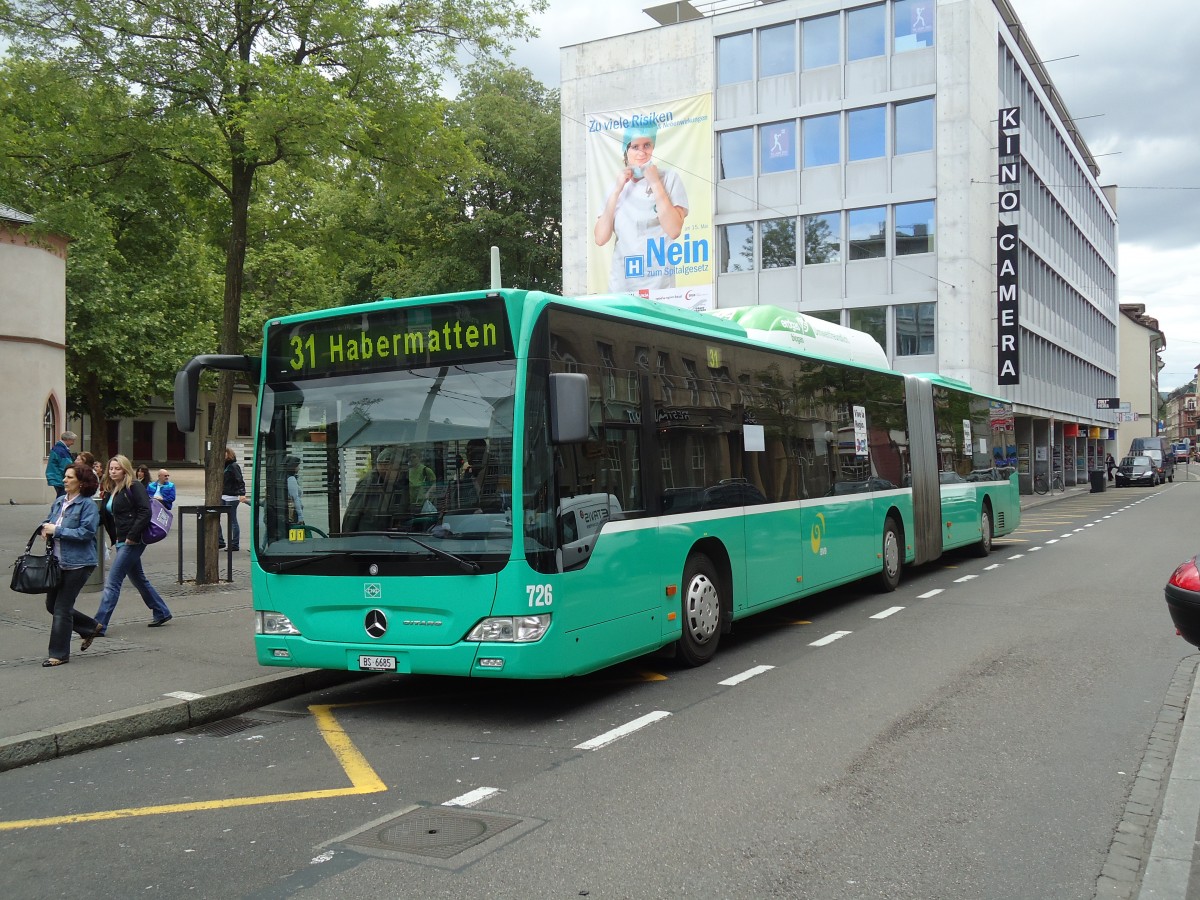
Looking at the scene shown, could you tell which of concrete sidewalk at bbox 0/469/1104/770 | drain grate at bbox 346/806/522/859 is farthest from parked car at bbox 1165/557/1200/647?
concrete sidewalk at bbox 0/469/1104/770

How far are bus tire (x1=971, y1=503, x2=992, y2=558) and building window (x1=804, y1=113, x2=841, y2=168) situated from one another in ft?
66.5

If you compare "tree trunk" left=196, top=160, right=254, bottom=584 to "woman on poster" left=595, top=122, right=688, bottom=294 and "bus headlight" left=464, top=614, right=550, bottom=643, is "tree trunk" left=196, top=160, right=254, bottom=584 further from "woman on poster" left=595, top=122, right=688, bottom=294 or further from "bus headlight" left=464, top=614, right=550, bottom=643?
"woman on poster" left=595, top=122, right=688, bottom=294

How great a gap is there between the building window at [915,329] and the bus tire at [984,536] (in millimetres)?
17354

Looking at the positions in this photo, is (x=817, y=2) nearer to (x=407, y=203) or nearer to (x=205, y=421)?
(x=407, y=203)

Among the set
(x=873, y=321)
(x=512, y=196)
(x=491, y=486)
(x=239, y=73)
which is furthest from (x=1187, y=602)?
(x=512, y=196)

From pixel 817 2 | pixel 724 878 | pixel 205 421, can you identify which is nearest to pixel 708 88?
pixel 817 2

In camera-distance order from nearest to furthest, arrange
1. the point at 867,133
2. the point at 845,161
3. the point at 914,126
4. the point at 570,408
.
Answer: the point at 570,408
the point at 914,126
the point at 867,133
the point at 845,161

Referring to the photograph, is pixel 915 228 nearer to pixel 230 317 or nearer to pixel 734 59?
pixel 734 59

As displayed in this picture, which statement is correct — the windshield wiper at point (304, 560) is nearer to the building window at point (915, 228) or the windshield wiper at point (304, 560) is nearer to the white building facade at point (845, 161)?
the white building facade at point (845, 161)

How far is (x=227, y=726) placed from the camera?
7.36 meters

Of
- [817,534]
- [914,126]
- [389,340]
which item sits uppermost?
[914,126]

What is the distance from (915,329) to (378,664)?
30.8m

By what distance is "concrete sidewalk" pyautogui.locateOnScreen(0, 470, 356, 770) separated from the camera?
267 inches

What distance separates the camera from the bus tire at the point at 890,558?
13.5 metres
